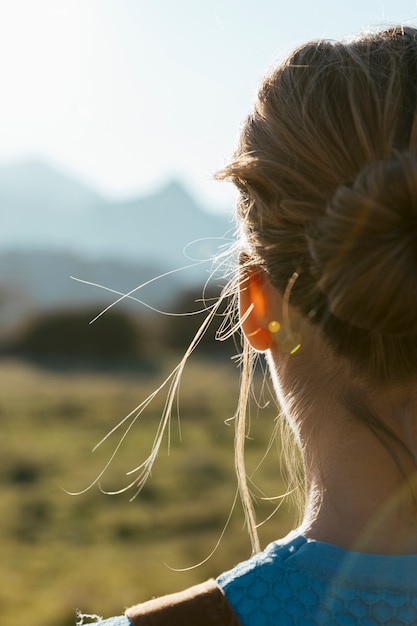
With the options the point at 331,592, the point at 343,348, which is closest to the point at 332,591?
the point at 331,592

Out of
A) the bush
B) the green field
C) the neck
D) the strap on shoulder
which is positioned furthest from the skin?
the bush

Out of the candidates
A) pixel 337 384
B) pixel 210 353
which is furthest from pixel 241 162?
pixel 210 353

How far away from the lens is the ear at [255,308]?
4.33ft

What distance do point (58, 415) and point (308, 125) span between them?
11065 millimetres

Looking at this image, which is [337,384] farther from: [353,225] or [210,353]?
[210,353]

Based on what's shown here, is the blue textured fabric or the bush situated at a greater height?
the blue textured fabric

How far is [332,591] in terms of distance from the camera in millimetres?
1097

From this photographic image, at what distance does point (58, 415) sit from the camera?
Answer: 1184cm

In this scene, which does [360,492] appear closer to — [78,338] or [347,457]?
[347,457]

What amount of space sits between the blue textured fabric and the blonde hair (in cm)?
20

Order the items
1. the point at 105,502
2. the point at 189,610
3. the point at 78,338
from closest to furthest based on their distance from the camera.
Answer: the point at 189,610, the point at 105,502, the point at 78,338

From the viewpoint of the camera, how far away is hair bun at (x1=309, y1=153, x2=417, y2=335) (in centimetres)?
→ 110

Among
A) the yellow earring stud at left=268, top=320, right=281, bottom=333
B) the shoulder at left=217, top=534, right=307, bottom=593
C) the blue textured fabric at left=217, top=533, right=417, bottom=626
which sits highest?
the yellow earring stud at left=268, top=320, right=281, bottom=333

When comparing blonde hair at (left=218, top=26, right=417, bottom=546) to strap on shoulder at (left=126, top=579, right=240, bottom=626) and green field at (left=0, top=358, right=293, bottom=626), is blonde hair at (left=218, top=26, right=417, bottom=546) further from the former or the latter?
green field at (left=0, top=358, right=293, bottom=626)
